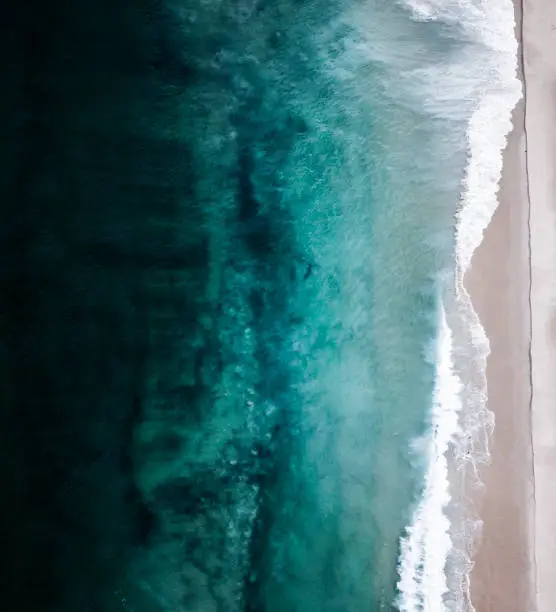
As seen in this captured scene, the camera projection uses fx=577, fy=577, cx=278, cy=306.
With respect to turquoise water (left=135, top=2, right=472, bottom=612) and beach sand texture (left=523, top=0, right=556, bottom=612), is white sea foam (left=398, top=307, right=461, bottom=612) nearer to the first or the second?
turquoise water (left=135, top=2, right=472, bottom=612)

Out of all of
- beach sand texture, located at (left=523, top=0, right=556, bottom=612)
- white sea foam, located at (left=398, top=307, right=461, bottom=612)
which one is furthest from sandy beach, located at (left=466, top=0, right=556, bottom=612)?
white sea foam, located at (left=398, top=307, right=461, bottom=612)

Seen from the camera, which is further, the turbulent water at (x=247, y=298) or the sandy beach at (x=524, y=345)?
the sandy beach at (x=524, y=345)

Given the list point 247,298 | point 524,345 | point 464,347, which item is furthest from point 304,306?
point 524,345

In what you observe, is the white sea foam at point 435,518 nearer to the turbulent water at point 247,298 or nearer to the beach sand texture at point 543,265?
the turbulent water at point 247,298

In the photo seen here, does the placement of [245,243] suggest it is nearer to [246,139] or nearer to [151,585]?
[246,139]

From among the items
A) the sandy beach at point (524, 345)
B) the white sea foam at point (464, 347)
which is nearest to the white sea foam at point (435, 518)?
the white sea foam at point (464, 347)

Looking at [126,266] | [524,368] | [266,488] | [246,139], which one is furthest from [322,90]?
[266,488]
